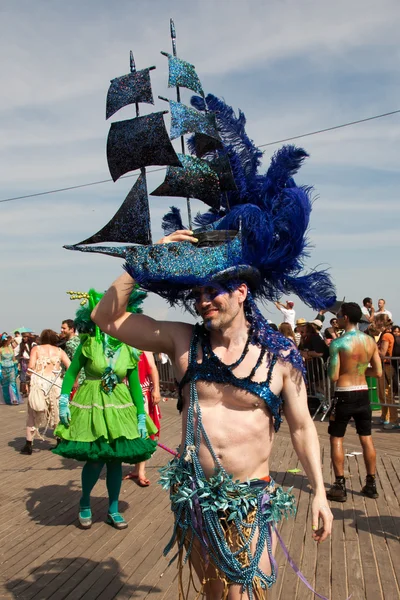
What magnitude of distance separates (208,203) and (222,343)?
79 cm

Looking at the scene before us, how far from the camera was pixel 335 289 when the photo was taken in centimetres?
348

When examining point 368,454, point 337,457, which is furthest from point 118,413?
point 368,454

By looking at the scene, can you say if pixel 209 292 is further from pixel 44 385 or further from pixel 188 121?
pixel 44 385

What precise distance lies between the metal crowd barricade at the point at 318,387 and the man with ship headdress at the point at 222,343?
28.1 feet

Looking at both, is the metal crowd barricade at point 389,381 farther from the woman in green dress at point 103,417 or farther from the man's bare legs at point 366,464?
the woman in green dress at point 103,417

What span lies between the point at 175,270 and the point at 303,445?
1087 millimetres

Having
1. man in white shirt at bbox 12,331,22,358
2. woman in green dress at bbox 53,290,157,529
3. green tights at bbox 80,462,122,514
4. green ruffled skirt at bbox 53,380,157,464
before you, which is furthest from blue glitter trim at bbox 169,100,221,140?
man in white shirt at bbox 12,331,22,358

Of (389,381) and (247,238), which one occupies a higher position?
(247,238)

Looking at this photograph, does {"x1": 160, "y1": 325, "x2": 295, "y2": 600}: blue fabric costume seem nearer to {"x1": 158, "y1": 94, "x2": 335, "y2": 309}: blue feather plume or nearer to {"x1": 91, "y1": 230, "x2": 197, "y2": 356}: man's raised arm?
{"x1": 91, "y1": 230, "x2": 197, "y2": 356}: man's raised arm

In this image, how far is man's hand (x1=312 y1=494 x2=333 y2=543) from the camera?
3.07 meters

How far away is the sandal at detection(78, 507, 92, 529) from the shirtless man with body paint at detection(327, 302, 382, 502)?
2.54 meters

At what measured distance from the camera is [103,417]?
5.77 m

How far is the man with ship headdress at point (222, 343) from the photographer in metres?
3.06

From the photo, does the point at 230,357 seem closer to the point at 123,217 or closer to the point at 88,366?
the point at 123,217
